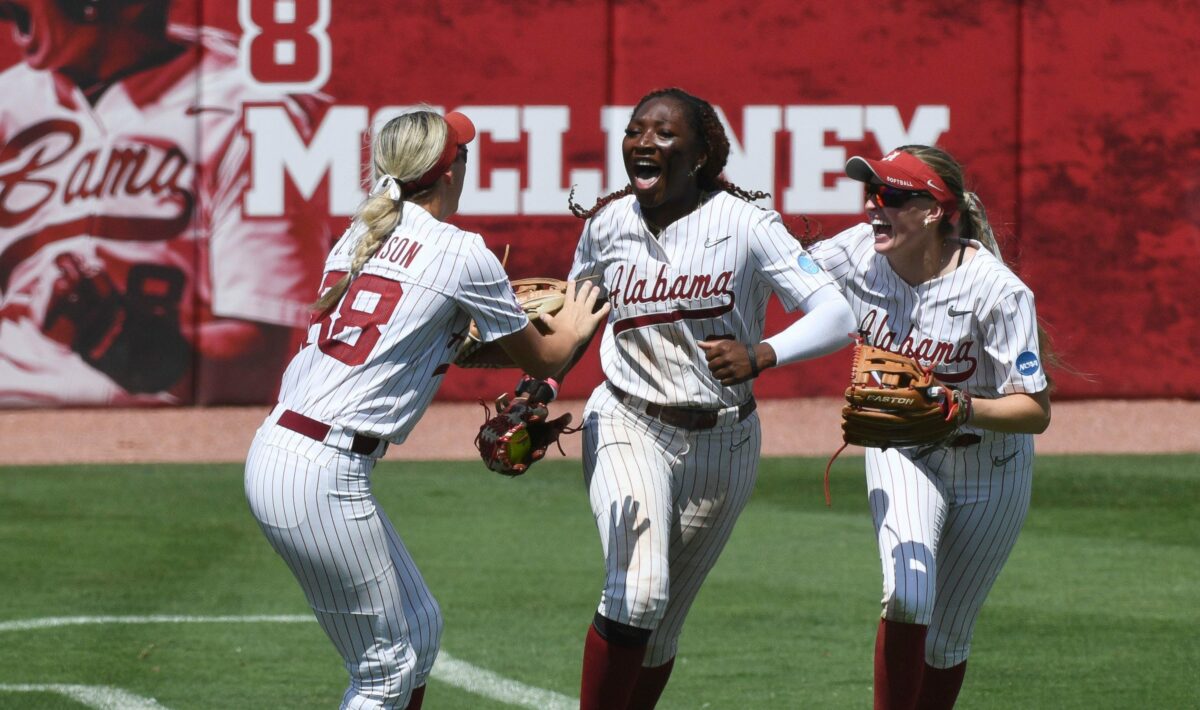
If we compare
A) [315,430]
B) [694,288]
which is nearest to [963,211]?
[694,288]

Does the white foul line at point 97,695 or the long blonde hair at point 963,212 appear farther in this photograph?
the white foul line at point 97,695

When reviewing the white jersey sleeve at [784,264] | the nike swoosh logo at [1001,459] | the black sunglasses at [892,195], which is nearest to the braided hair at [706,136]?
the white jersey sleeve at [784,264]

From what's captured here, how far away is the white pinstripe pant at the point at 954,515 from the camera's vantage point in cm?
493

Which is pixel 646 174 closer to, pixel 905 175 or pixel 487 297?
pixel 905 175

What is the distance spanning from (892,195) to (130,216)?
9.15 m

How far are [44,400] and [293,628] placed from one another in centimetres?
659

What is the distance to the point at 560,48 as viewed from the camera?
44.4 feet

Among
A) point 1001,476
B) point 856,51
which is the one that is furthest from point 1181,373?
point 1001,476

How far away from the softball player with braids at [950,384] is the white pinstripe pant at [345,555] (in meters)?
1.37

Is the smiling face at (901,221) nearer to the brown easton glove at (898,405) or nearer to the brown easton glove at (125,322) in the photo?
the brown easton glove at (898,405)

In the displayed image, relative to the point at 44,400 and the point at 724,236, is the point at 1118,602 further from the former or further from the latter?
the point at 44,400

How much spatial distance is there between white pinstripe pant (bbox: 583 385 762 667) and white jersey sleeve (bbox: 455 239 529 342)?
0.67 m

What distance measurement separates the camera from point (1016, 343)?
16.0ft

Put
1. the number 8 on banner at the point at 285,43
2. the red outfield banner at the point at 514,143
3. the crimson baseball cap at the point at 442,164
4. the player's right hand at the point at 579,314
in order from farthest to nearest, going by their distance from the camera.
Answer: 1. the number 8 on banner at the point at 285,43
2. the red outfield banner at the point at 514,143
3. the player's right hand at the point at 579,314
4. the crimson baseball cap at the point at 442,164
